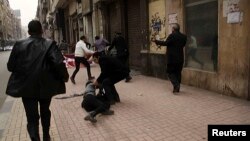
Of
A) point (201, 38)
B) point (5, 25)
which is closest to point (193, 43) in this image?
point (201, 38)

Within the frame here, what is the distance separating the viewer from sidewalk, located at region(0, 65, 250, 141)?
5.13m

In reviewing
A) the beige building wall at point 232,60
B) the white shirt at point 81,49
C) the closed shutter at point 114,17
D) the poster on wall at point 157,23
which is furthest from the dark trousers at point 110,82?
the closed shutter at point 114,17

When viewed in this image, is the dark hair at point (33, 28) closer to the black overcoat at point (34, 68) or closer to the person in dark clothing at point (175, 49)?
the black overcoat at point (34, 68)

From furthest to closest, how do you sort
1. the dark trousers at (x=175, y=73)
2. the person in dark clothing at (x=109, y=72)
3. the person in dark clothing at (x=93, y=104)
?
the dark trousers at (x=175, y=73) < the person in dark clothing at (x=109, y=72) < the person in dark clothing at (x=93, y=104)

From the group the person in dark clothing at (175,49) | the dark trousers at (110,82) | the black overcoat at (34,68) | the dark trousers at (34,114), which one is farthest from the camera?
the person in dark clothing at (175,49)

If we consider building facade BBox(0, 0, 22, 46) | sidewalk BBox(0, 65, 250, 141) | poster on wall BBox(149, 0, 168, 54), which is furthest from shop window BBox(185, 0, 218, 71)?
building facade BBox(0, 0, 22, 46)

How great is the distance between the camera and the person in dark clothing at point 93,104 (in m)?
5.97

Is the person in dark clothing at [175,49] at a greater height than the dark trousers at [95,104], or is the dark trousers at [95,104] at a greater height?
the person in dark clothing at [175,49]

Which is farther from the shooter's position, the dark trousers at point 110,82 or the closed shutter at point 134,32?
the closed shutter at point 134,32

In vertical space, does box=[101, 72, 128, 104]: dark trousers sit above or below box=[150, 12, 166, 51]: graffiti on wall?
below

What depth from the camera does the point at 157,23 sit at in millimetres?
10695

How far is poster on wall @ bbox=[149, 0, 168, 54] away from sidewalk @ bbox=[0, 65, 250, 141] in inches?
98.3

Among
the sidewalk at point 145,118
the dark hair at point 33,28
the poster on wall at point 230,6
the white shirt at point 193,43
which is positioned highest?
the poster on wall at point 230,6

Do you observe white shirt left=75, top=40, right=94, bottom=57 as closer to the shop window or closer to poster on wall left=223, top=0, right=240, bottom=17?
the shop window
